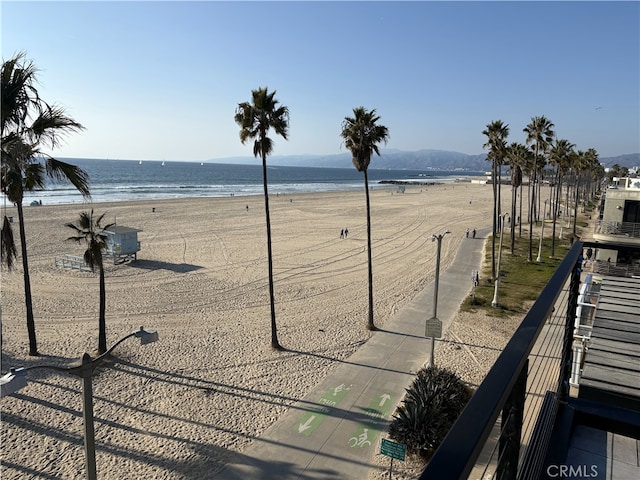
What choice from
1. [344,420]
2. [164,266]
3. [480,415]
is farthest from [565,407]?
[164,266]

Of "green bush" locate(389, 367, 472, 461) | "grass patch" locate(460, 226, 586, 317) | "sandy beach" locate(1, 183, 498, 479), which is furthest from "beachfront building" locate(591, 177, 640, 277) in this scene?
"green bush" locate(389, 367, 472, 461)

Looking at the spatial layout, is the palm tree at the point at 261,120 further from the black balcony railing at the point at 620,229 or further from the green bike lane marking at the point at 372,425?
the black balcony railing at the point at 620,229

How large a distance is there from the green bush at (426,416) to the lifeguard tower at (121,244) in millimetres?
26680

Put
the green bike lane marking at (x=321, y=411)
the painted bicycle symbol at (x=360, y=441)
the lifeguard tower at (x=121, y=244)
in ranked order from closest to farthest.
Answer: the painted bicycle symbol at (x=360, y=441) < the green bike lane marking at (x=321, y=411) < the lifeguard tower at (x=121, y=244)

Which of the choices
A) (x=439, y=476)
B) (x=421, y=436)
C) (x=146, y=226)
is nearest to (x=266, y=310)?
(x=421, y=436)

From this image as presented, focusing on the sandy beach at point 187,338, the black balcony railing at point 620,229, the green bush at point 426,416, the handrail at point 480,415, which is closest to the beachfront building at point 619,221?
the black balcony railing at point 620,229

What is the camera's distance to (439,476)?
44.9 inches

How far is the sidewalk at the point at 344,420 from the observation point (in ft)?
37.5

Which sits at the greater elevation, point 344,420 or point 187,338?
point 187,338

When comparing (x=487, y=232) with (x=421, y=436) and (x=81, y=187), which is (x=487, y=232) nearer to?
(x=421, y=436)

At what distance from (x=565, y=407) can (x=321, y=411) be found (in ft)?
35.4

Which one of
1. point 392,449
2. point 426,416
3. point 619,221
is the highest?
point 619,221

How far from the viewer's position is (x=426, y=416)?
1227 centimetres

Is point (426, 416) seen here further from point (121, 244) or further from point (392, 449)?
point (121, 244)
